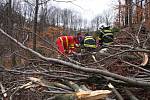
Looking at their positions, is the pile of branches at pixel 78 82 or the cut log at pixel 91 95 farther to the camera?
the pile of branches at pixel 78 82

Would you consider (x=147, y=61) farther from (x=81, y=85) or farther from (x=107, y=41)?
(x=107, y=41)

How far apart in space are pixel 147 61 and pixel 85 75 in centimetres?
119

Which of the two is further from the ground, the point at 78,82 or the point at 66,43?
the point at 66,43

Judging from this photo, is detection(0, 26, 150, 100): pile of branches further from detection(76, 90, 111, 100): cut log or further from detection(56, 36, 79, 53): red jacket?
detection(56, 36, 79, 53): red jacket

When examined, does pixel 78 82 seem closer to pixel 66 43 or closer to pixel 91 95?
pixel 91 95

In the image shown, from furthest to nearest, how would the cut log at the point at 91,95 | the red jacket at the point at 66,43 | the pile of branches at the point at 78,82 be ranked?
the red jacket at the point at 66,43 → the pile of branches at the point at 78,82 → the cut log at the point at 91,95

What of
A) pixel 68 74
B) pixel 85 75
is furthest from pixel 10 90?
pixel 85 75

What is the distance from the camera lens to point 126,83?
11.6 ft

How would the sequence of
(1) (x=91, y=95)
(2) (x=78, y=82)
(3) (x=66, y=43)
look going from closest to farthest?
(1) (x=91, y=95) < (2) (x=78, y=82) < (3) (x=66, y=43)

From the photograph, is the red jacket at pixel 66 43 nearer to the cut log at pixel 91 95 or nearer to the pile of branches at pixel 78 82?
the pile of branches at pixel 78 82

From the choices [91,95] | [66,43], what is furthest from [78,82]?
[66,43]

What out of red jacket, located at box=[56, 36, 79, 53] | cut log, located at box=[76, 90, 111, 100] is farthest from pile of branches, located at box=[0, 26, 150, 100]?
red jacket, located at box=[56, 36, 79, 53]

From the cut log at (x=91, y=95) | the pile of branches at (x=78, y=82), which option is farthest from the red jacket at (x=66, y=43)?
the cut log at (x=91, y=95)

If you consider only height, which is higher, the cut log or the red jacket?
the red jacket
